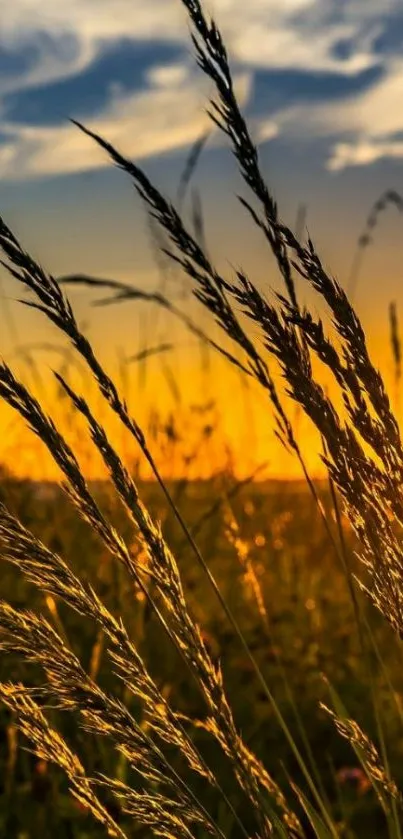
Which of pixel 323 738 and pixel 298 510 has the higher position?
pixel 298 510

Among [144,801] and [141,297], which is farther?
[141,297]

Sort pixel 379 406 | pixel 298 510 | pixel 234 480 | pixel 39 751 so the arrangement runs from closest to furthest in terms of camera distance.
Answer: pixel 379 406 < pixel 39 751 < pixel 234 480 < pixel 298 510

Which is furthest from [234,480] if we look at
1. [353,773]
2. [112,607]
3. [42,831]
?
[42,831]

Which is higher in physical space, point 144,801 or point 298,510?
point 298,510

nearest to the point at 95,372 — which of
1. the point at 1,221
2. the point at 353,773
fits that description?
the point at 1,221

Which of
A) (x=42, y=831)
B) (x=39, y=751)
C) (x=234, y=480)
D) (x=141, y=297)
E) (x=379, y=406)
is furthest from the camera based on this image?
(x=234, y=480)

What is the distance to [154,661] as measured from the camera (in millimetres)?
3477

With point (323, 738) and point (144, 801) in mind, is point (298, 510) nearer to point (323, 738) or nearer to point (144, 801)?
point (323, 738)

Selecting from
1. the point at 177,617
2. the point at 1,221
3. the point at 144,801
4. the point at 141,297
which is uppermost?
the point at 141,297

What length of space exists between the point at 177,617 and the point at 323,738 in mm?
2396

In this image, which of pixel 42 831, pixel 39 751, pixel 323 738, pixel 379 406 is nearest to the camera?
pixel 379 406

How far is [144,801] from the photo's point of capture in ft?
3.98

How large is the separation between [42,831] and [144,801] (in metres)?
1.38

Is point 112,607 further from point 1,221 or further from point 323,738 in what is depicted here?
point 1,221
